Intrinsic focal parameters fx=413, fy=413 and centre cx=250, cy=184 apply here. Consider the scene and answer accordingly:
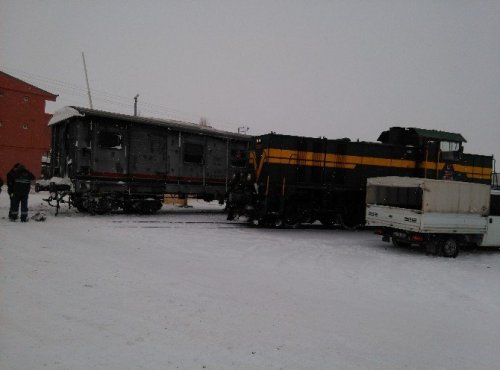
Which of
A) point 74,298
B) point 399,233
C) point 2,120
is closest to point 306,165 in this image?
point 399,233

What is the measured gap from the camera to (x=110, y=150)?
16.1 m

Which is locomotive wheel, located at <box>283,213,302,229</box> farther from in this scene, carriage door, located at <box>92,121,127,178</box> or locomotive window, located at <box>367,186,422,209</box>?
carriage door, located at <box>92,121,127,178</box>

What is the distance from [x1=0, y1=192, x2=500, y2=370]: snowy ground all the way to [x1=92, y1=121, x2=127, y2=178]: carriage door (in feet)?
19.2

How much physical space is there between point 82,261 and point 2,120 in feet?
116

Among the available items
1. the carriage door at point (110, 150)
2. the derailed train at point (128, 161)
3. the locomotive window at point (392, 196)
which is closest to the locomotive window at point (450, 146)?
the locomotive window at point (392, 196)

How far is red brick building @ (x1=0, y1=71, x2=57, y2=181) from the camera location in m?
36.8

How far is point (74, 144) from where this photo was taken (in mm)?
15664

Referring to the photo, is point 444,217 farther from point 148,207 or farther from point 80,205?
point 80,205

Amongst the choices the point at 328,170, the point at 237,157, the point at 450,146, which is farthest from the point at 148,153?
the point at 450,146

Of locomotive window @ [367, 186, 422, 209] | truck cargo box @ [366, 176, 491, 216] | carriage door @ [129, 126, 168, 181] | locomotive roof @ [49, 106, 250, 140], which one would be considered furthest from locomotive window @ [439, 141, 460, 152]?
carriage door @ [129, 126, 168, 181]

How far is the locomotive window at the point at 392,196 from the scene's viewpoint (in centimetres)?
1291

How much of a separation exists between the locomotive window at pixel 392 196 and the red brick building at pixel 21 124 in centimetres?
3349

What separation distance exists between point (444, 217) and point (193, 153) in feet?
35.3

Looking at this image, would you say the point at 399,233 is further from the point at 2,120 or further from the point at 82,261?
the point at 2,120
